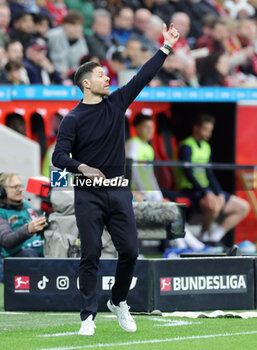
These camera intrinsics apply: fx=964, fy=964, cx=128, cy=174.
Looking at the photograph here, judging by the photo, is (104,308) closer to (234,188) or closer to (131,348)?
(131,348)

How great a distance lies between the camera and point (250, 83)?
1705cm

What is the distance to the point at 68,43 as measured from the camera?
16531 mm

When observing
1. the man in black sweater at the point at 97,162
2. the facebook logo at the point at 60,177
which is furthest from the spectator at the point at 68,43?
the man in black sweater at the point at 97,162

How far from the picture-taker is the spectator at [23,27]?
16062mm

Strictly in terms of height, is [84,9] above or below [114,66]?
above

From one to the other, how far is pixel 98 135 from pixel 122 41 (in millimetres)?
11491

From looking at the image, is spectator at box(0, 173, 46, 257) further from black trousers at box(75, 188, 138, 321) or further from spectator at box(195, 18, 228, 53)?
spectator at box(195, 18, 228, 53)

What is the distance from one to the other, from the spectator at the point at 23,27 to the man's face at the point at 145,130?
2522 mm

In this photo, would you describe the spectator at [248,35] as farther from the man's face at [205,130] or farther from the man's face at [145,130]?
the man's face at [145,130]

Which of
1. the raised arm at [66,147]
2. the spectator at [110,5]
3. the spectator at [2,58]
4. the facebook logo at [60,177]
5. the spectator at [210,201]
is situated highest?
the spectator at [110,5]

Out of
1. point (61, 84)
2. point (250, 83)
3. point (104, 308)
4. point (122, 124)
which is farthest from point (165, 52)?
point (250, 83)

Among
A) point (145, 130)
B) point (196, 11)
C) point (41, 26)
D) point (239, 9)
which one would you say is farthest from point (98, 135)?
point (239, 9)

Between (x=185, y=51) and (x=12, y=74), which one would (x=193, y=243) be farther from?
(x=185, y=51)

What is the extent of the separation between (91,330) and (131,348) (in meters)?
0.64
